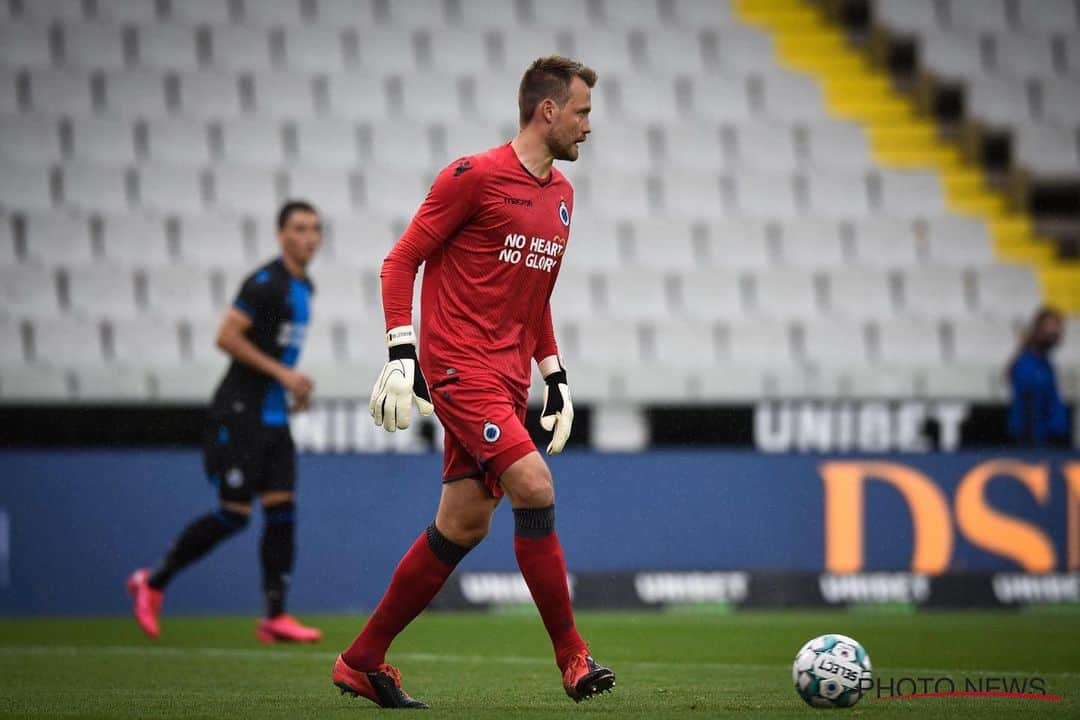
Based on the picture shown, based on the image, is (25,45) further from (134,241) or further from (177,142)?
(134,241)

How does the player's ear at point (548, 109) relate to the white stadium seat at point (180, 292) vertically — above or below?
above

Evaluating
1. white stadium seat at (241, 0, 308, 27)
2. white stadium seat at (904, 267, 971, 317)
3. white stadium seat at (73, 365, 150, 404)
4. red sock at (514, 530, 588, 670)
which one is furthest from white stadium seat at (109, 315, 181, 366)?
red sock at (514, 530, 588, 670)

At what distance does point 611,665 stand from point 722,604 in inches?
158

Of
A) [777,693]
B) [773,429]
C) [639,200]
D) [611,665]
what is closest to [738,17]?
[639,200]

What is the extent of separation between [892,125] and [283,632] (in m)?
9.88

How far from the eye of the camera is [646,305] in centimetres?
1355

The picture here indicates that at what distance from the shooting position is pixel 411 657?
727 cm

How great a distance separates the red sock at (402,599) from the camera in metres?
5.05

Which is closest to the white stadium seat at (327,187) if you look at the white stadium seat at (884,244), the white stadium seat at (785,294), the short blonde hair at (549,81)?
the white stadium seat at (785,294)

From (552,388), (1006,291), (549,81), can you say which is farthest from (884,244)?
(549,81)

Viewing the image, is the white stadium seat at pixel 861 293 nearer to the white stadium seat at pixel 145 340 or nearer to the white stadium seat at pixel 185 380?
the white stadium seat at pixel 185 380

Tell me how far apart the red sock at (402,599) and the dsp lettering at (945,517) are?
20.1 feet

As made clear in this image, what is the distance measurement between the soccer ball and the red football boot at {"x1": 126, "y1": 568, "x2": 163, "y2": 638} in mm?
4373

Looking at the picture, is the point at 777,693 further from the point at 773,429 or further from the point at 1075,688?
the point at 773,429
